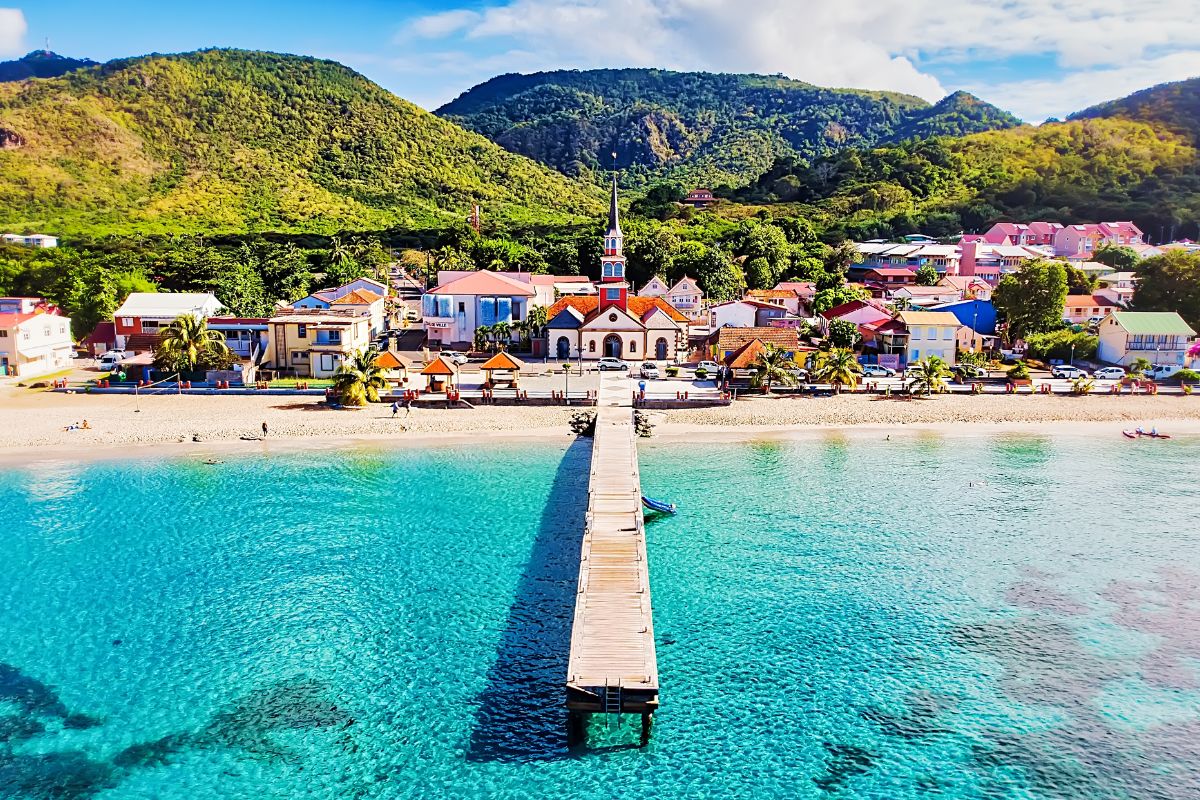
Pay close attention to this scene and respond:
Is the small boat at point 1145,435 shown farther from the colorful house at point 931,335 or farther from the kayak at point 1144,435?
the colorful house at point 931,335

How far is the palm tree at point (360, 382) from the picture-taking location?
5541 centimetres

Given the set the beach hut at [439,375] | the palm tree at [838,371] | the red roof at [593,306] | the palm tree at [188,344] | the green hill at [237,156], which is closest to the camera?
the beach hut at [439,375]

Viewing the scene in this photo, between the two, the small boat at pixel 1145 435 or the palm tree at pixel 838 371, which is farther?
the palm tree at pixel 838 371

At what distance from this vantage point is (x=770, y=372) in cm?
5884

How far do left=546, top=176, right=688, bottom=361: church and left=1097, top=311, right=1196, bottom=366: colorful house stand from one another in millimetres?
34975

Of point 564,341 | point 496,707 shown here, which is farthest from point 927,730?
point 564,341

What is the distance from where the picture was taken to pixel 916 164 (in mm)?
170875

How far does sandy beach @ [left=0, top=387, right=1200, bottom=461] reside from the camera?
49.0 m

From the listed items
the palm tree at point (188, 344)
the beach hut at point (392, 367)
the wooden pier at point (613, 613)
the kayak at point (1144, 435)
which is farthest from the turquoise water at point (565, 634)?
the palm tree at point (188, 344)

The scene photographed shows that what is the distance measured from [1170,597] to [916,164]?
158913 mm

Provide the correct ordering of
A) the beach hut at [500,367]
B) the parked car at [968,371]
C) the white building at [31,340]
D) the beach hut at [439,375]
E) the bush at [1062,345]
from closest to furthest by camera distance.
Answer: the beach hut at [439,375], the beach hut at [500,367], the parked car at [968,371], the white building at [31,340], the bush at [1062,345]

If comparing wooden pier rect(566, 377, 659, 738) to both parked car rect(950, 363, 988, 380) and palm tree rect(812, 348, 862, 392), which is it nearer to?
palm tree rect(812, 348, 862, 392)

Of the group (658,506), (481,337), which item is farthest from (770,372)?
(481,337)

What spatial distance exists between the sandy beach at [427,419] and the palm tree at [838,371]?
1545 millimetres
